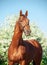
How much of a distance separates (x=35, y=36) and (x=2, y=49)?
107cm

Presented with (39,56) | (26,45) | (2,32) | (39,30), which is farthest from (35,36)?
(26,45)

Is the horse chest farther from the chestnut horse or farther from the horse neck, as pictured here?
the horse neck

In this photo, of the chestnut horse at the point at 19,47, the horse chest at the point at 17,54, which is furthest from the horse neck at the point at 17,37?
the horse chest at the point at 17,54

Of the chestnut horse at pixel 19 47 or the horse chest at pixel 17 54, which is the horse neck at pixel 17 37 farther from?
the horse chest at pixel 17 54

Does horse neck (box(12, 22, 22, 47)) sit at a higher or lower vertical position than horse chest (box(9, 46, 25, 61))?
higher

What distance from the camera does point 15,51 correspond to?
4641 mm

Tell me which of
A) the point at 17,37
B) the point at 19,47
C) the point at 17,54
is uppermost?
the point at 17,37

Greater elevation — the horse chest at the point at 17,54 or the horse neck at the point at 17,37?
the horse neck at the point at 17,37

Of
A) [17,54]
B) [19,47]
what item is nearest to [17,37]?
[19,47]

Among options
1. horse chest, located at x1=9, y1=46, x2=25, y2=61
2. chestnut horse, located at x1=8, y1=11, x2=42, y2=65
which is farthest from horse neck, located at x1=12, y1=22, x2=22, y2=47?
horse chest, located at x1=9, y1=46, x2=25, y2=61

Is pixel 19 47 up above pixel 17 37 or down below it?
below

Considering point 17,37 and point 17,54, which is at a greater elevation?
point 17,37

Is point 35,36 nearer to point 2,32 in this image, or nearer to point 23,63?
point 2,32

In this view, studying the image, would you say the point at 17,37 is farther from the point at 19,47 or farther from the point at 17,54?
the point at 17,54
